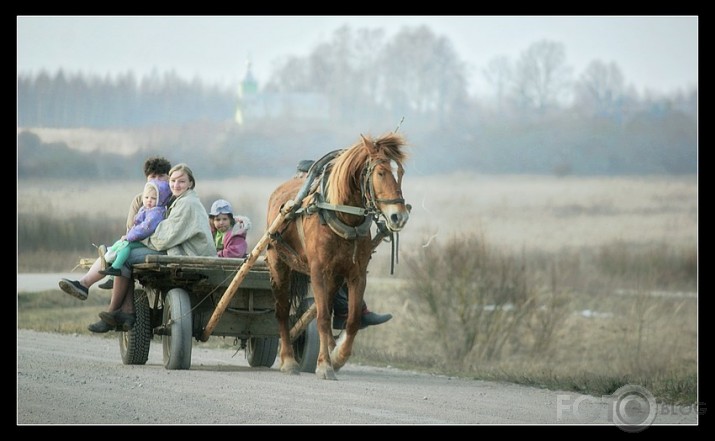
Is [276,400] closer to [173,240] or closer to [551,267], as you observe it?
[173,240]

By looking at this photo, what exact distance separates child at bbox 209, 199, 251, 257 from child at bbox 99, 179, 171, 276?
0.76 meters

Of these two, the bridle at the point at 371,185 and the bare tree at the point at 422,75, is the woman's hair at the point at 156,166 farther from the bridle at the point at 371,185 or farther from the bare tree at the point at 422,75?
the bare tree at the point at 422,75

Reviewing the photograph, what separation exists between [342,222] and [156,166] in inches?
93.1

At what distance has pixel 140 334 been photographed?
12.7 m

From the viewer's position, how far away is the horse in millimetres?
11000

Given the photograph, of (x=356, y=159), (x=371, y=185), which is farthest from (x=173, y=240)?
(x=371, y=185)

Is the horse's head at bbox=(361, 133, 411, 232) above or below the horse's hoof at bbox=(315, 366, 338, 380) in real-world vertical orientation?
above

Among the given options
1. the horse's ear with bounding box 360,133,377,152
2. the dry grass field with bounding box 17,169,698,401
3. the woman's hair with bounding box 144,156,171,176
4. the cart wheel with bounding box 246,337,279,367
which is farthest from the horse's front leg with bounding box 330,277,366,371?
the dry grass field with bounding box 17,169,698,401

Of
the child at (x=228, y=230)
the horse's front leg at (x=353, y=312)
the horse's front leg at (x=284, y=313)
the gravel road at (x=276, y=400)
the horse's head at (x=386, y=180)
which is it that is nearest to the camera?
the gravel road at (x=276, y=400)

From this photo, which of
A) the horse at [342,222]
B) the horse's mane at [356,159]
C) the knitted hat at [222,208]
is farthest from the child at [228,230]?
the horse's mane at [356,159]

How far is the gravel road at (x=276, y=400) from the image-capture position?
31.2ft

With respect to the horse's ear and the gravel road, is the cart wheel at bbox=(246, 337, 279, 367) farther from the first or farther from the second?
the horse's ear

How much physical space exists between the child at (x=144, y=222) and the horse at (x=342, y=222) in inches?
49.4

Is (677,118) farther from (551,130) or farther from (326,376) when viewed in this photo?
(326,376)
